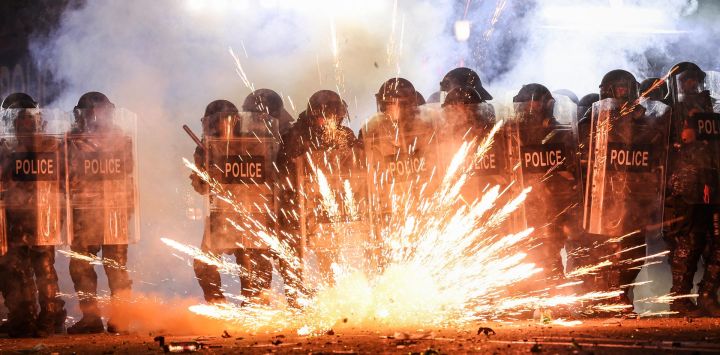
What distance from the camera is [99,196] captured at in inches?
446

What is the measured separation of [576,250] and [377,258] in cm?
266

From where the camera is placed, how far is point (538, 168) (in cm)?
1112

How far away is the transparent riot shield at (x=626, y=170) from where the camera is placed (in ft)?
35.4

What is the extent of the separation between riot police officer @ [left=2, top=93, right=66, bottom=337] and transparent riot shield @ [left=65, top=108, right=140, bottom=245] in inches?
7.3

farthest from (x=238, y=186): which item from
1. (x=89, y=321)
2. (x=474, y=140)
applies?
(x=474, y=140)

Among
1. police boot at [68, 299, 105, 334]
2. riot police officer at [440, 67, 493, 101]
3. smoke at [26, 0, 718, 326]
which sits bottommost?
police boot at [68, 299, 105, 334]

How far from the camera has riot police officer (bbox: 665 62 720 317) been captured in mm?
10828

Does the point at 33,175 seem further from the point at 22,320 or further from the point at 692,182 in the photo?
the point at 692,182

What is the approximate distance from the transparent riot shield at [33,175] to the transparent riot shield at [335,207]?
10.1 feet

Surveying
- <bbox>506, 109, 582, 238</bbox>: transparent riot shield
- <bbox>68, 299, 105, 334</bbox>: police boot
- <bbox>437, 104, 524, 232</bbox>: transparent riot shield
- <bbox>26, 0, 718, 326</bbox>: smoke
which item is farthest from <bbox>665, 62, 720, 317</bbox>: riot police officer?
<bbox>68, 299, 105, 334</bbox>: police boot

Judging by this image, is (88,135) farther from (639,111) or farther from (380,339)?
(639,111)

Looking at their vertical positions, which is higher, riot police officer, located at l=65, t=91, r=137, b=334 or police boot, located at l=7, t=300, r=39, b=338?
riot police officer, located at l=65, t=91, r=137, b=334

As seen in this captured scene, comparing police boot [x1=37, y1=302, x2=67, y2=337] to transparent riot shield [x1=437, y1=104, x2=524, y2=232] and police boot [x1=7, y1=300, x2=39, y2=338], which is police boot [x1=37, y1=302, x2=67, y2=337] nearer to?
police boot [x1=7, y1=300, x2=39, y2=338]

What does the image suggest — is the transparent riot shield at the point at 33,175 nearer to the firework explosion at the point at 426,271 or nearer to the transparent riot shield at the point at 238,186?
the firework explosion at the point at 426,271
